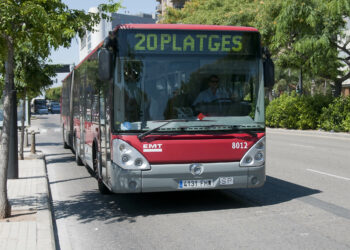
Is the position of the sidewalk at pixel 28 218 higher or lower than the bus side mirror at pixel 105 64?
lower

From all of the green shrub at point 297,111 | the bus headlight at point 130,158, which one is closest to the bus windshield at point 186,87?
the bus headlight at point 130,158

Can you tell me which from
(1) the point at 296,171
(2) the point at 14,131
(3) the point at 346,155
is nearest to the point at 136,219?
(2) the point at 14,131

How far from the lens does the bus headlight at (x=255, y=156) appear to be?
7789 millimetres

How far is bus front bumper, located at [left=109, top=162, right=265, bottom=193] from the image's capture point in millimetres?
7426

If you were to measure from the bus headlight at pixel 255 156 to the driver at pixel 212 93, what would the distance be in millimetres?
853

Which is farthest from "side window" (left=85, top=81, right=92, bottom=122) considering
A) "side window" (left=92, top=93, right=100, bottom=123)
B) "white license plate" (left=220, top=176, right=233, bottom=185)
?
"white license plate" (left=220, top=176, right=233, bottom=185)

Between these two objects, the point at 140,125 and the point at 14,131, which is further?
the point at 14,131

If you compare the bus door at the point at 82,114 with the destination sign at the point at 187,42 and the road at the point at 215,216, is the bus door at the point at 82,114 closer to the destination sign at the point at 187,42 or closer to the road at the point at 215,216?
the road at the point at 215,216

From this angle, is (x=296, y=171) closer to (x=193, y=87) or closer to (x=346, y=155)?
(x=346, y=155)

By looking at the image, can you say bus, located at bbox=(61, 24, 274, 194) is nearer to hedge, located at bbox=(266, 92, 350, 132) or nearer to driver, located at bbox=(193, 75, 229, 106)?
driver, located at bbox=(193, 75, 229, 106)

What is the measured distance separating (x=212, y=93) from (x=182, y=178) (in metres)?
1.29

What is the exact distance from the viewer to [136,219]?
7.45 metres

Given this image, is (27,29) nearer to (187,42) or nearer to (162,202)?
(187,42)

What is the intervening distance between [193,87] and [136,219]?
2020mm
